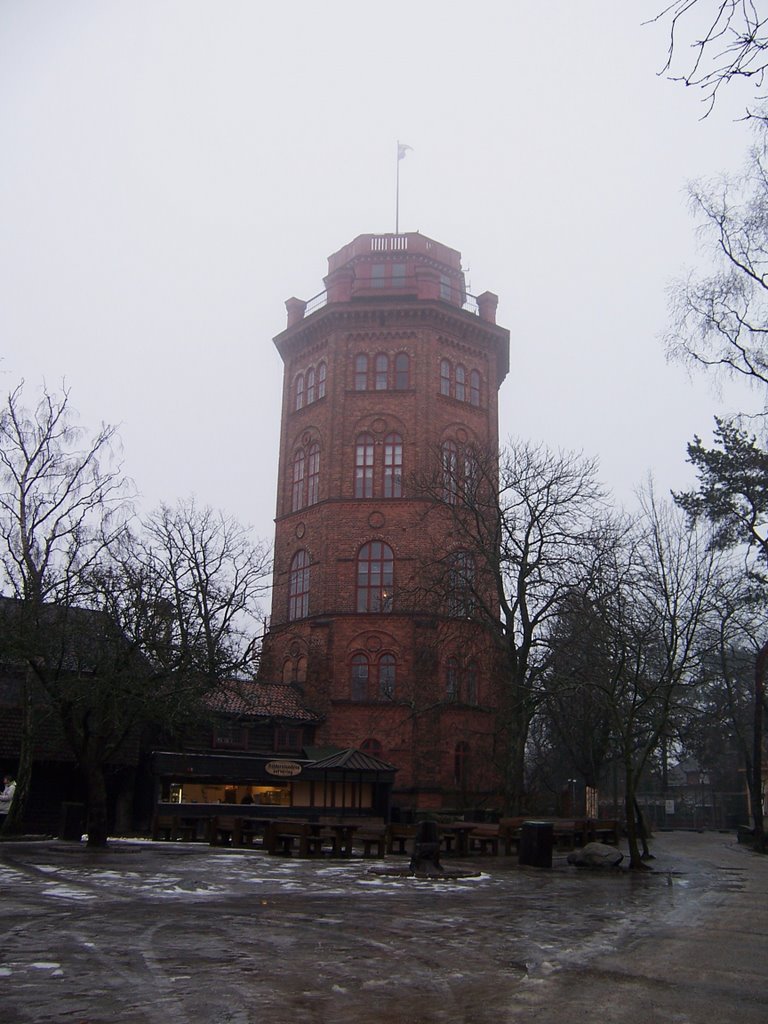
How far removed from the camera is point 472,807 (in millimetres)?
39656

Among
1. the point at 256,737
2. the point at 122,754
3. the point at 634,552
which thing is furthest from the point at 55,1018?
the point at 256,737

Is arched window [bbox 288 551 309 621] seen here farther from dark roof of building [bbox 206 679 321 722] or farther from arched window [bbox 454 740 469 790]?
arched window [bbox 454 740 469 790]

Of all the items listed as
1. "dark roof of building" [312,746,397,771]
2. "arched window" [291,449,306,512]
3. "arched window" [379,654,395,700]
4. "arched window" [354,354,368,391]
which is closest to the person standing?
"arched window" [379,654,395,700]

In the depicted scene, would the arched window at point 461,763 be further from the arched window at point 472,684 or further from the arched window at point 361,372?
the arched window at point 361,372

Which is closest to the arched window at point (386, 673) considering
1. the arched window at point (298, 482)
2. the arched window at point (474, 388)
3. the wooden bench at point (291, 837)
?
the arched window at point (298, 482)

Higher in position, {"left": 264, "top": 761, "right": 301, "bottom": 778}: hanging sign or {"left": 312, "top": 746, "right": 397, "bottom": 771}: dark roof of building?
{"left": 312, "top": 746, "right": 397, "bottom": 771}: dark roof of building

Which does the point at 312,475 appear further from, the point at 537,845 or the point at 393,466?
the point at 537,845

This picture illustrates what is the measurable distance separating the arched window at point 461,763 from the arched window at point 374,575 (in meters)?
6.90

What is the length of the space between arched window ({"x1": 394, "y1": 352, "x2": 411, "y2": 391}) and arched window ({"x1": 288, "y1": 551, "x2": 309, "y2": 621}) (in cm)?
926

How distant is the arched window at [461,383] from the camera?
4702cm

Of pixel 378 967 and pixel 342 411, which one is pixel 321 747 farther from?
pixel 378 967

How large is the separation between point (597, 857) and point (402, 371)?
29093mm

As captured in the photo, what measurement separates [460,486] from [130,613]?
12.9 metres

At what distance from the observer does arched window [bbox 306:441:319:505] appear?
45.9 metres
